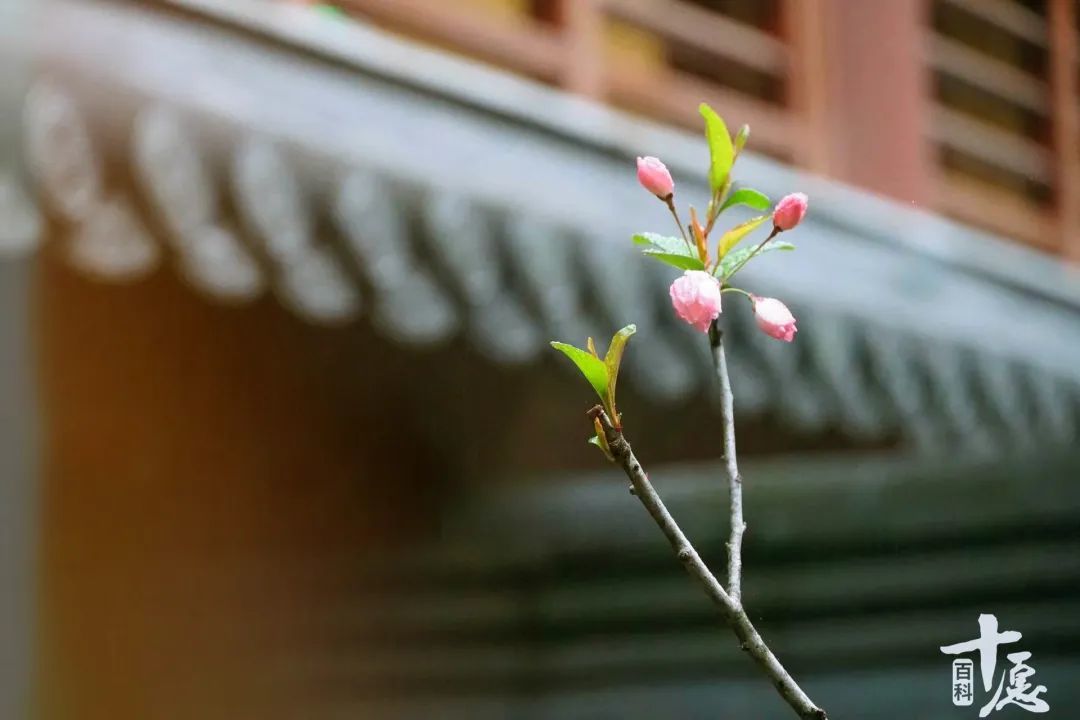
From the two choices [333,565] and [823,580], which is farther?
[333,565]

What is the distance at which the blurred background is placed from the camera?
0.83 m

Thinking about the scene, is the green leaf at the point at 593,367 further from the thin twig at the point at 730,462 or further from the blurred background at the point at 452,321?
the blurred background at the point at 452,321

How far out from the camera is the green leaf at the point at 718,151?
0.21 meters

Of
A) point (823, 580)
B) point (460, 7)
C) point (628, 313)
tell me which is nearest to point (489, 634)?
point (628, 313)

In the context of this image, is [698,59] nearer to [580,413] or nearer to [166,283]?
[580,413]

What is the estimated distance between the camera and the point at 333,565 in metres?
1.10

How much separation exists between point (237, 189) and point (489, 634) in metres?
0.43

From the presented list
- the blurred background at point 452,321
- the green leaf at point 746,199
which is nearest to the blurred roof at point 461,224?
the blurred background at point 452,321

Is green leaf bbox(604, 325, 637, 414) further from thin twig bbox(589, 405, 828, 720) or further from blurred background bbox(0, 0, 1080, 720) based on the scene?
blurred background bbox(0, 0, 1080, 720)

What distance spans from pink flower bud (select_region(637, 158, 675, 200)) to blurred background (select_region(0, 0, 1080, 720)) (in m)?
0.51

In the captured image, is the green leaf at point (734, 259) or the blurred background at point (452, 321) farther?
the blurred background at point (452, 321)

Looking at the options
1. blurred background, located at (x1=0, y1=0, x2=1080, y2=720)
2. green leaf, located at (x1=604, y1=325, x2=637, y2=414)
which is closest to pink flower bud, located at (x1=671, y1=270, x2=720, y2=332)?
green leaf, located at (x1=604, y1=325, x2=637, y2=414)

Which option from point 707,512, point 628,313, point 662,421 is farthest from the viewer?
point 628,313

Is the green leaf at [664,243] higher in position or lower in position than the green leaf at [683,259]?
higher
